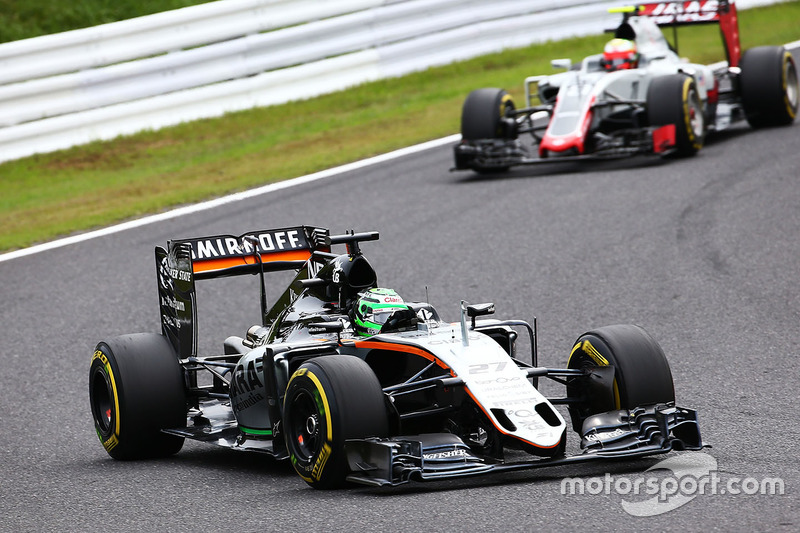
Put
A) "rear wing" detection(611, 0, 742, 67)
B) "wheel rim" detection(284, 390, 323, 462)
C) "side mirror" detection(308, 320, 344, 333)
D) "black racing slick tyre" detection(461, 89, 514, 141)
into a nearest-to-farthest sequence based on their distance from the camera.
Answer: "wheel rim" detection(284, 390, 323, 462) < "side mirror" detection(308, 320, 344, 333) < "black racing slick tyre" detection(461, 89, 514, 141) < "rear wing" detection(611, 0, 742, 67)

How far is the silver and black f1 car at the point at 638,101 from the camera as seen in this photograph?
47.4 ft

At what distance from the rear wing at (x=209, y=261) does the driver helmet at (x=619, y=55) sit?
8.14 meters

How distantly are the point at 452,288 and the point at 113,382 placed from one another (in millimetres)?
4249

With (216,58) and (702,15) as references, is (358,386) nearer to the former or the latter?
(702,15)

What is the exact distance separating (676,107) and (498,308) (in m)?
5.05

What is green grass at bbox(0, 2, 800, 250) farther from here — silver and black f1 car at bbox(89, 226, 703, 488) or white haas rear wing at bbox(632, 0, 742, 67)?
silver and black f1 car at bbox(89, 226, 703, 488)

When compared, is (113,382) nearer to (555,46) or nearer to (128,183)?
(128,183)

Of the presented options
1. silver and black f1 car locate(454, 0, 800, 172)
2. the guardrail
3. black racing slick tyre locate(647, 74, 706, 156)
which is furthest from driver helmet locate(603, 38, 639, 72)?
the guardrail

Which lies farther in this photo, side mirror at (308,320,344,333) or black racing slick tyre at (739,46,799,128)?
black racing slick tyre at (739,46,799,128)

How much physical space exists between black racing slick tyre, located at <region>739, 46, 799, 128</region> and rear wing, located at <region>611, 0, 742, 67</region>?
0.96ft

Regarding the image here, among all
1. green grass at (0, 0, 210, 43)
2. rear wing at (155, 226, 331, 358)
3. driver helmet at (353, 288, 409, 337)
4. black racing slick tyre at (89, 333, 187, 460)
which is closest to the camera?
driver helmet at (353, 288, 409, 337)

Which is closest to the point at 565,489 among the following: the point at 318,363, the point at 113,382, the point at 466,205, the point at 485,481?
the point at 485,481

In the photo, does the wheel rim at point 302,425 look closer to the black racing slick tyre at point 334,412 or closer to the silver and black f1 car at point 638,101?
the black racing slick tyre at point 334,412

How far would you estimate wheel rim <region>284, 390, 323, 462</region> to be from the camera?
618cm
